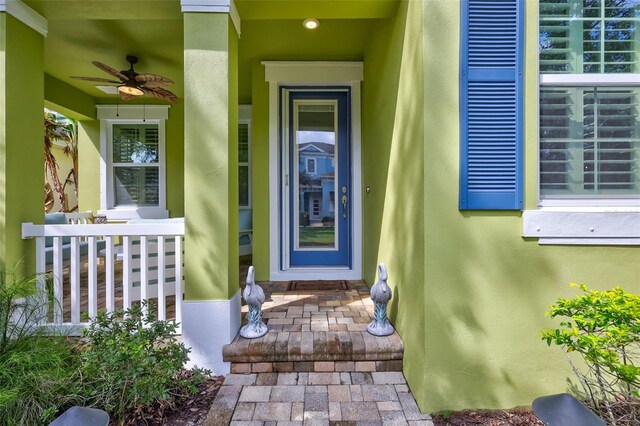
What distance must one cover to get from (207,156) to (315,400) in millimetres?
1672

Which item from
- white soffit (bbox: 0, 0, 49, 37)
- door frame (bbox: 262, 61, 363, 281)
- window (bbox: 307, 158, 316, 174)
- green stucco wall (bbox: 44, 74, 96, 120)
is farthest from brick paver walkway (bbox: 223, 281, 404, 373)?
green stucco wall (bbox: 44, 74, 96, 120)

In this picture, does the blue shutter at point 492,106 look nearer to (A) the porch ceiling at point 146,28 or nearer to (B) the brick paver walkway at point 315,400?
(A) the porch ceiling at point 146,28

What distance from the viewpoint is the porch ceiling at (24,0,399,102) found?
2.34 m

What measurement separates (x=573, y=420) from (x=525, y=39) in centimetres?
191

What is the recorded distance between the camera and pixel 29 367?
174 cm

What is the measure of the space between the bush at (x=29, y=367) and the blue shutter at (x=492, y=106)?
92.7 inches

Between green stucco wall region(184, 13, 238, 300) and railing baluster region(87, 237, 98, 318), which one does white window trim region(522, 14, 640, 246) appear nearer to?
green stucco wall region(184, 13, 238, 300)

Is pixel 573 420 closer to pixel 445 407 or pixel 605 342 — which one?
pixel 605 342

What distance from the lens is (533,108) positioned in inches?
73.5

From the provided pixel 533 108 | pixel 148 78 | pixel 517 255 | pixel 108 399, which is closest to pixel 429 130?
pixel 533 108

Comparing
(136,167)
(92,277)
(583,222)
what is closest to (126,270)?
(92,277)

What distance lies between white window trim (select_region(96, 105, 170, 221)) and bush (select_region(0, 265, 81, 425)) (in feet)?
9.97

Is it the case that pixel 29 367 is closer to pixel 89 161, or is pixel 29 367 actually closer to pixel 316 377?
pixel 316 377

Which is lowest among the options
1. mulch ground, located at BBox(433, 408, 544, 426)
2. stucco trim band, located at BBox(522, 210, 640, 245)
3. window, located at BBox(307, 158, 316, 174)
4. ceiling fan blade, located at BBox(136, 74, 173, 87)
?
mulch ground, located at BBox(433, 408, 544, 426)
